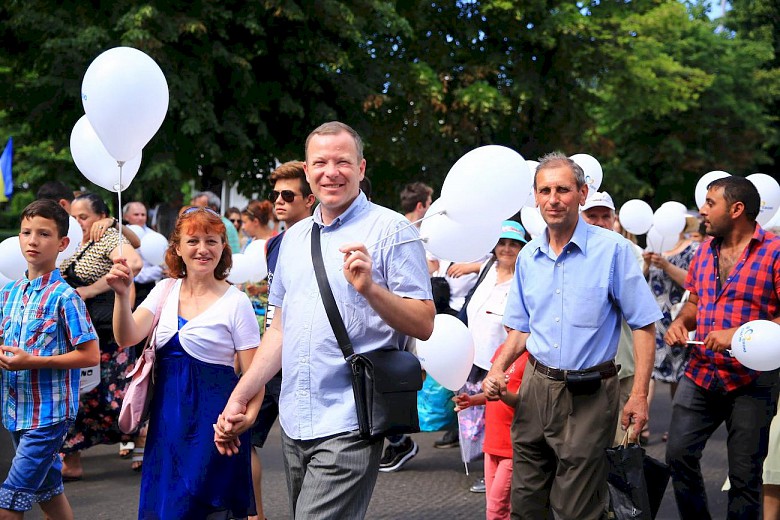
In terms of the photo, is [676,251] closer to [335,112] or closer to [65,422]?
[65,422]

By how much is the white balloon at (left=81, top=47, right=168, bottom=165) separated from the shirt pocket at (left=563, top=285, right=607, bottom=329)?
2182mm

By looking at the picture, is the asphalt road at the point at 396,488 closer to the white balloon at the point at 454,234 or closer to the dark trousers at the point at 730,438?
the dark trousers at the point at 730,438

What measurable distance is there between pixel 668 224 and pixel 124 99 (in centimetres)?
504

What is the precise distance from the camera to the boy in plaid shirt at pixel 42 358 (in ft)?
17.2

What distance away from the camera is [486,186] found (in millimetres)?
4422

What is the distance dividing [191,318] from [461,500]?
3.24 meters

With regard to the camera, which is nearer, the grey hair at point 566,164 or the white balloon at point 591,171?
the grey hair at point 566,164

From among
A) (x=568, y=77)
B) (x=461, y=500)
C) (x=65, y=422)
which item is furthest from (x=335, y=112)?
(x=65, y=422)

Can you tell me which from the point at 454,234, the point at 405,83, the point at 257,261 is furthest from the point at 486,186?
the point at 405,83

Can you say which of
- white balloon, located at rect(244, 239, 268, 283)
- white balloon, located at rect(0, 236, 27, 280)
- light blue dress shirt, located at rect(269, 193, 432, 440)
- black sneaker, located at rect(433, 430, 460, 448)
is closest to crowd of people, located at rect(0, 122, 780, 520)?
light blue dress shirt, located at rect(269, 193, 432, 440)

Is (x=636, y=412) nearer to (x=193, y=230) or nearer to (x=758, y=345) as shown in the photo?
(x=758, y=345)

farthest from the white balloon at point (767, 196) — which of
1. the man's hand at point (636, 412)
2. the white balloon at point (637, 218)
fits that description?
the man's hand at point (636, 412)

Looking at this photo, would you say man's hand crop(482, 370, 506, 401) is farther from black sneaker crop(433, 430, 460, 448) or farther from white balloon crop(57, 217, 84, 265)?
black sneaker crop(433, 430, 460, 448)

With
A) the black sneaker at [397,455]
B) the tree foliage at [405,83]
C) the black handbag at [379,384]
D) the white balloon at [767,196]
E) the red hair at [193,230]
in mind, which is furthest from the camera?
the tree foliage at [405,83]
